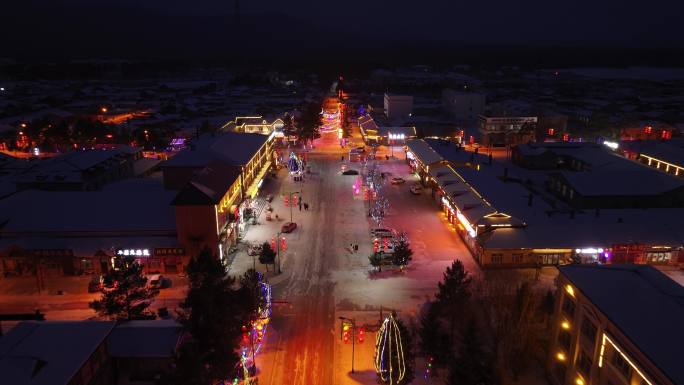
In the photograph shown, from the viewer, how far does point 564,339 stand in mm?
18250

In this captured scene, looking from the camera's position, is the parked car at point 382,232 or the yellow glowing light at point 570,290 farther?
the parked car at point 382,232

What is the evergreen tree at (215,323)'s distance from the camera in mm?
16938

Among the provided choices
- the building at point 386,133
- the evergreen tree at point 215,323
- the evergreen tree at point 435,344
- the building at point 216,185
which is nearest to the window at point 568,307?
the evergreen tree at point 435,344

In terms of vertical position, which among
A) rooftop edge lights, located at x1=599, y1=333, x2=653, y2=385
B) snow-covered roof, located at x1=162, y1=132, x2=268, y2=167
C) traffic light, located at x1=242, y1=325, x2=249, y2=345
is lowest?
traffic light, located at x1=242, y1=325, x2=249, y2=345

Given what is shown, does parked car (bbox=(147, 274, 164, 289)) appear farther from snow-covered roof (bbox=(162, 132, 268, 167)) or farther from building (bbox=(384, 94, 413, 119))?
building (bbox=(384, 94, 413, 119))

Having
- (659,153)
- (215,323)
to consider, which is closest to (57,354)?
(215,323)

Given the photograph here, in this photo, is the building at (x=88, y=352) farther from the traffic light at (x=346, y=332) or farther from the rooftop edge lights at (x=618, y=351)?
the rooftop edge lights at (x=618, y=351)

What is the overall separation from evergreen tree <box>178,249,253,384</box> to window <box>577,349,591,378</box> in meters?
12.1

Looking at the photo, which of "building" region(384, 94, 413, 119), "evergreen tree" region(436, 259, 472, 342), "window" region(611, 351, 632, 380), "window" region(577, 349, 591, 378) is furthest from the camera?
"building" region(384, 94, 413, 119)

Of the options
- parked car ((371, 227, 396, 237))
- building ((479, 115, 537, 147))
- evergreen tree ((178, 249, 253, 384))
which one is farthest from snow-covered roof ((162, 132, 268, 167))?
building ((479, 115, 537, 147))

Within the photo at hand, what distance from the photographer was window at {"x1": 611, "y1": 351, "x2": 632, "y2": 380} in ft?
47.5

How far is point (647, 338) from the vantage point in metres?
14.1

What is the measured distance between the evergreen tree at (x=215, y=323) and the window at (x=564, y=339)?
12.1 m

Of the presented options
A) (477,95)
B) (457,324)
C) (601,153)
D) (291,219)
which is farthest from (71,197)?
(477,95)
